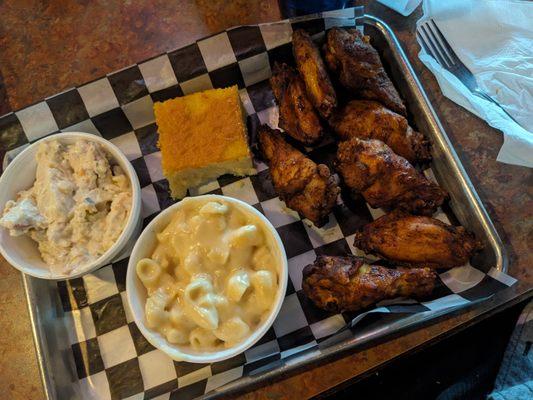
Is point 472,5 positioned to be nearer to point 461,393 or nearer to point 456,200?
point 456,200

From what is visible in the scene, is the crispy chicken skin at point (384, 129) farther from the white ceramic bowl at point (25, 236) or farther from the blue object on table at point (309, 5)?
the white ceramic bowl at point (25, 236)

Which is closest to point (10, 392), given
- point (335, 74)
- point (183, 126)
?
point (183, 126)

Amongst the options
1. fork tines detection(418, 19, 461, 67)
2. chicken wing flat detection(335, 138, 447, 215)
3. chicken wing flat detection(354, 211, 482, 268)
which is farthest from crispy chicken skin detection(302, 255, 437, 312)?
fork tines detection(418, 19, 461, 67)

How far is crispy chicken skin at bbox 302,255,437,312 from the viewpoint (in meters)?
1.33

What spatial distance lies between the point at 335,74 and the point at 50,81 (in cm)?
98

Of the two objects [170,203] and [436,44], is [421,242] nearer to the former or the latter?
[436,44]

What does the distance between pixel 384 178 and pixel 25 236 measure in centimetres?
106

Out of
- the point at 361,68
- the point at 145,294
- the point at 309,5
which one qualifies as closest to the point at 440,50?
the point at 361,68

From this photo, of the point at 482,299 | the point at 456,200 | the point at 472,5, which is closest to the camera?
the point at 482,299

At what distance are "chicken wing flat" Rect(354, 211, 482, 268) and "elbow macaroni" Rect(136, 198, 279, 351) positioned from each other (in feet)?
1.02

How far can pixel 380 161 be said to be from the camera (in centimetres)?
140

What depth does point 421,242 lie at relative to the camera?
1.38 metres

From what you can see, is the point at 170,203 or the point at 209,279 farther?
the point at 170,203

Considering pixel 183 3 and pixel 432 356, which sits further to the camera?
pixel 183 3
